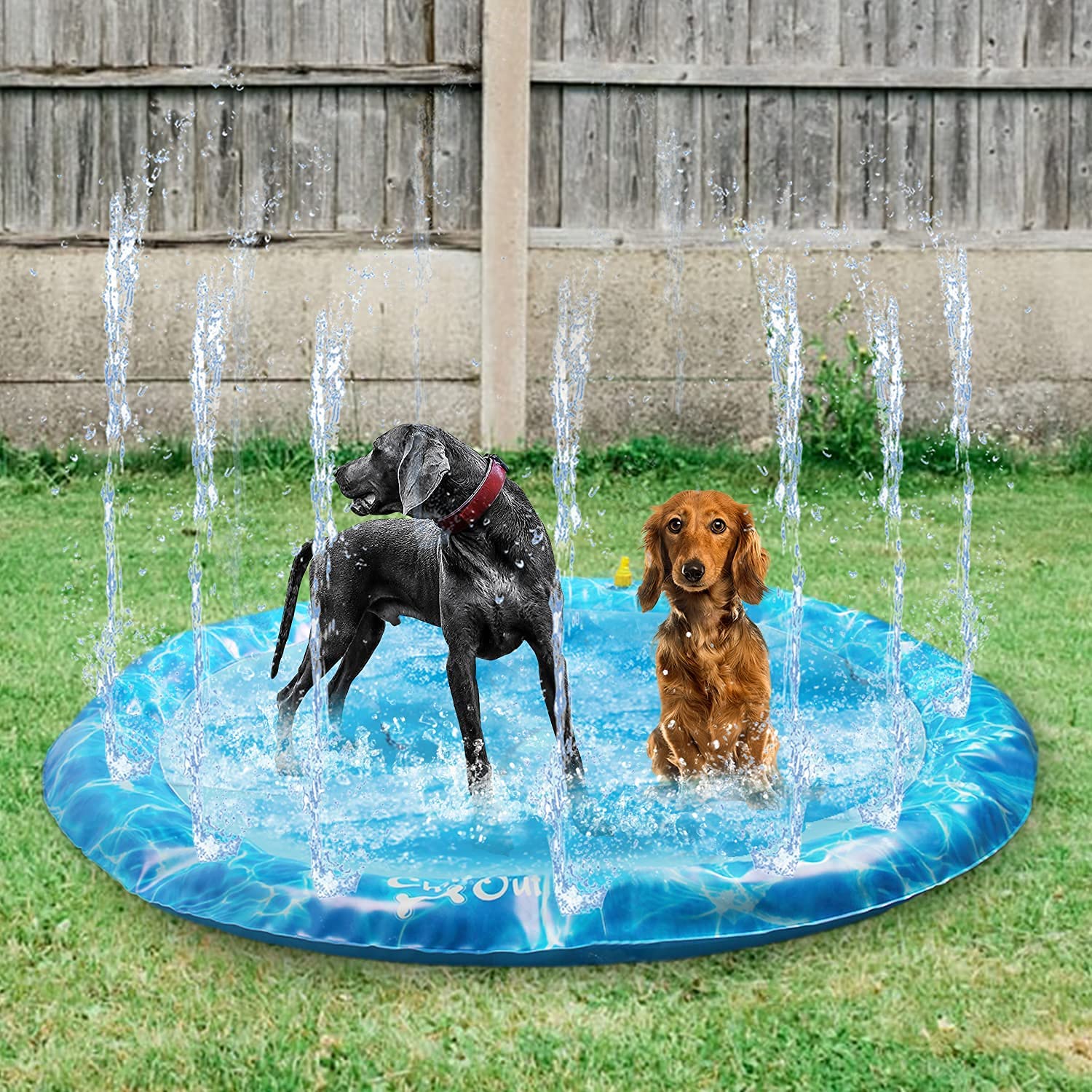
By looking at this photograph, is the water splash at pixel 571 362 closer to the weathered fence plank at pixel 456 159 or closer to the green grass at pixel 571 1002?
the weathered fence plank at pixel 456 159

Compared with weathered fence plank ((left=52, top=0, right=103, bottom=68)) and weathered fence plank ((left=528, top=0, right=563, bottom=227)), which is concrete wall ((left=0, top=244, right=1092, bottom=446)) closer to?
weathered fence plank ((left=528, top=0, right=563, bottom=227))

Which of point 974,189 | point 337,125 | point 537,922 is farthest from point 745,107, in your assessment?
point 537,922

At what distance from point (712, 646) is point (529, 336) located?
469 cm

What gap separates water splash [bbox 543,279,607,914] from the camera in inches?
122

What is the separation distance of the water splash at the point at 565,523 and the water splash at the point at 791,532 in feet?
1.40

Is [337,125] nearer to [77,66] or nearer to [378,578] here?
[77,66]

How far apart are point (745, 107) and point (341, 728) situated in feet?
16.4

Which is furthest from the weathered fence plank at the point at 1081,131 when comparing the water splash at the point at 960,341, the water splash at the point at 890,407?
the water splash at the point at 890,407

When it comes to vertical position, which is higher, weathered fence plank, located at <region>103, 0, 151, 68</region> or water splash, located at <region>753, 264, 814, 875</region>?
weathered fence plank, located at <region>103, 0, 151, 68</region>

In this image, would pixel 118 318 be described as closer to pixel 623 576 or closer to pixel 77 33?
pixel 77 33

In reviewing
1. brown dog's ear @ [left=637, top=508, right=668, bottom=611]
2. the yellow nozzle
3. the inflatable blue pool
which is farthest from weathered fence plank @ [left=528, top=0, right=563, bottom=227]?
brown dog's ear @ [left=637, top=508, right=668, bottom=611]

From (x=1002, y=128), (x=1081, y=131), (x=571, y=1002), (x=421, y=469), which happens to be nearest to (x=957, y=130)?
(x=1002, y=128)

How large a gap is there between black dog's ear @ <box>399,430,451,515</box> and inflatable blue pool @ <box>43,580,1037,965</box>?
32.7 inches

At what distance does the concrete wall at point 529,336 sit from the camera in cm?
809
